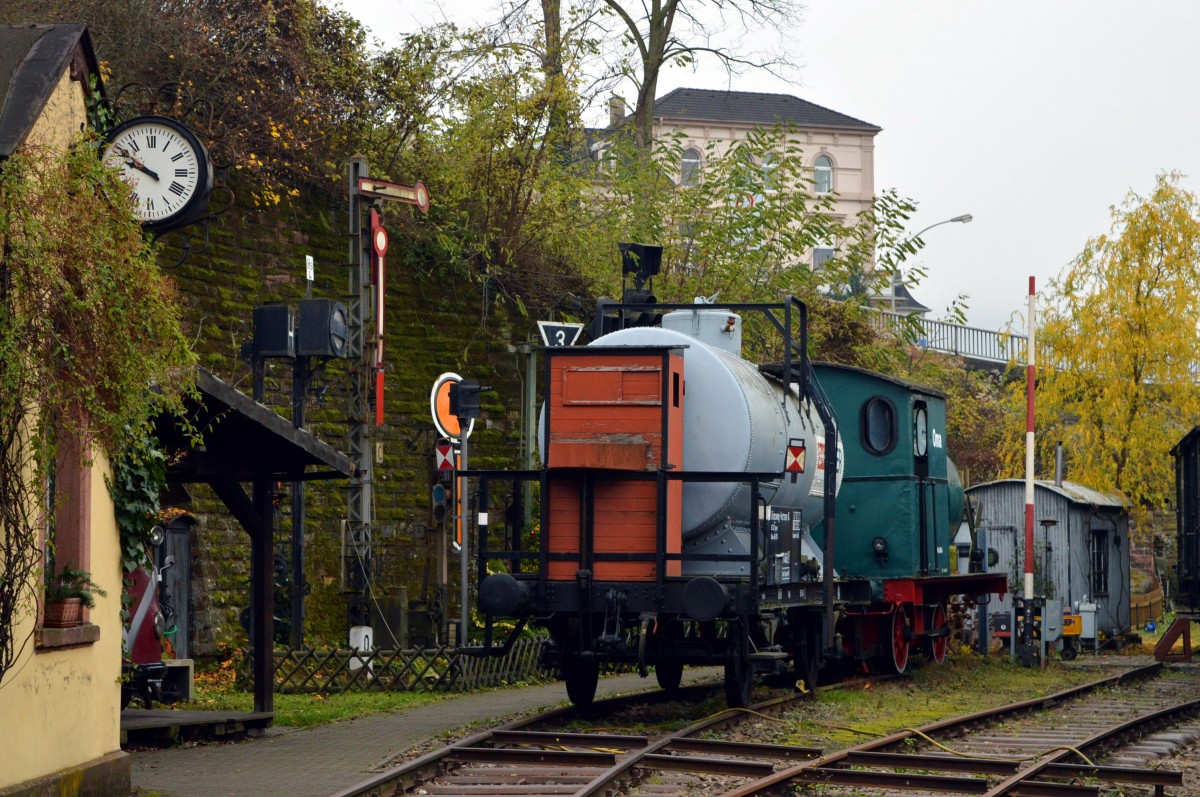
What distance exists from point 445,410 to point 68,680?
10.3 meters

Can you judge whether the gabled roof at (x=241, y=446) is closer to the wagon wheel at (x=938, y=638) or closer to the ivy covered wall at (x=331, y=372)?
the ivy covered wall at (x=331, y=372)

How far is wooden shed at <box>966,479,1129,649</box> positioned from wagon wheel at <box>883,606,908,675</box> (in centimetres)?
709

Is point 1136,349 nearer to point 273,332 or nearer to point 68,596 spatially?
point 273,332

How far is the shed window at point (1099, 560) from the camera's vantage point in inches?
1156

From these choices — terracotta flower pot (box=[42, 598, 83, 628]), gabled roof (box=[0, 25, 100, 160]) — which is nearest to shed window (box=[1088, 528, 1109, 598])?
terracotta flower pot (box=[42, 598, 83, 628])

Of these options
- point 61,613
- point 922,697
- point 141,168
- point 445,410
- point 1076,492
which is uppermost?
point 141,168

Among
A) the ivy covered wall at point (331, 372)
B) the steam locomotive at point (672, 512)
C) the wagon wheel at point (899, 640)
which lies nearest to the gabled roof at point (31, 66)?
the steam locomotive at point (672, 512)

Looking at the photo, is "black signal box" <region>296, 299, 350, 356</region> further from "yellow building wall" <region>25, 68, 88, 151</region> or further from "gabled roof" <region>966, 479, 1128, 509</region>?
"gabled roof" <region>966, 479, 1128, 509</region>

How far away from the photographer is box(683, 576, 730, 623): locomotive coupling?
13.2 metres

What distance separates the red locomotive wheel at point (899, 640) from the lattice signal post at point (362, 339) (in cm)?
652

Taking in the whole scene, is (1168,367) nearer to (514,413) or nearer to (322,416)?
(514,413)

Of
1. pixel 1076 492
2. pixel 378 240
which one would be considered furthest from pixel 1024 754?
pixel 1076 492

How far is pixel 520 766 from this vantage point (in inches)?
465

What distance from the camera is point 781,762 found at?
39.0 feet
